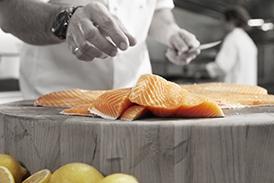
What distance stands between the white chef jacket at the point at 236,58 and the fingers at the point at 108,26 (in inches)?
128

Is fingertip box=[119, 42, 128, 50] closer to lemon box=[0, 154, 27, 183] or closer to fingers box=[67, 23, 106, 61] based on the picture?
fingers box=[67, 23, 106, 61]

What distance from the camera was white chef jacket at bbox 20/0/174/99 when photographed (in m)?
1.55

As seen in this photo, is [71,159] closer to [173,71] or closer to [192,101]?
[192,101]

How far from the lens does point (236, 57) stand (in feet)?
13.7

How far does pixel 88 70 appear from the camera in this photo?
1.55 metres

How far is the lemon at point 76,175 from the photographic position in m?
0.76

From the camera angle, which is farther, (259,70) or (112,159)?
(259,70)

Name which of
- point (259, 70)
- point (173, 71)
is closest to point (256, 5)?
point (259, 70)

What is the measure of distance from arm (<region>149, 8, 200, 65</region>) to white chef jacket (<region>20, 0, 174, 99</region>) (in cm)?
11

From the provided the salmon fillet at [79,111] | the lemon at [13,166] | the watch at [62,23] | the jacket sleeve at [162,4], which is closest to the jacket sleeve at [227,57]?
the jacket sleeve at [162,4]

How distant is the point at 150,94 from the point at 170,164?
0.15m

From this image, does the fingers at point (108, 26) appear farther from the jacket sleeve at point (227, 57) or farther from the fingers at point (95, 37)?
the jacket sleeve at point (227, 57)

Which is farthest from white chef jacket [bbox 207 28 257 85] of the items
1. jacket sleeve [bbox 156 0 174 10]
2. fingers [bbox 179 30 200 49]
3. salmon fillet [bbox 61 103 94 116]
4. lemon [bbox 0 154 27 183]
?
lemon [bbox 0 154 27 183]

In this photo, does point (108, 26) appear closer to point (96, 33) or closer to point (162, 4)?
point (96, 33)
